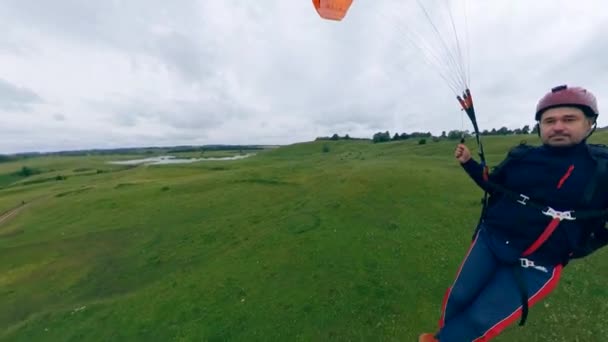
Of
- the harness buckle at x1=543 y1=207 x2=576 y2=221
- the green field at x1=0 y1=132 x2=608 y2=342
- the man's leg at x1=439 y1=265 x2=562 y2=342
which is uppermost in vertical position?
the harness buckle at x1=543 y1=207 x2=576 y2=221

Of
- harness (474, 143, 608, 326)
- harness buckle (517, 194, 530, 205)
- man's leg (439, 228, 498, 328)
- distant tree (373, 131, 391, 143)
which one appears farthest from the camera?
distant tree (373, 131, 391, 143)

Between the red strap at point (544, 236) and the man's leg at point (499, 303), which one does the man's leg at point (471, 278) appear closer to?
the man's leg at point (499, 303)

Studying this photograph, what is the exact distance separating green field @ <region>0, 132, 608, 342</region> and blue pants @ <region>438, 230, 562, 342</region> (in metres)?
3.02

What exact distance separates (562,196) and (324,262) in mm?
7413

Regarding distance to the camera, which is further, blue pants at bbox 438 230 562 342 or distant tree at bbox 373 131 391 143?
distant tree at bbox 373 131 391 143

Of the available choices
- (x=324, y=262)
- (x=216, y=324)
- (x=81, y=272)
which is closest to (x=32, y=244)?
(x=81, y=272)

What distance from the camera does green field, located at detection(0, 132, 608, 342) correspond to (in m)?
6.67

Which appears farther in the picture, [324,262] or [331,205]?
[331,205]

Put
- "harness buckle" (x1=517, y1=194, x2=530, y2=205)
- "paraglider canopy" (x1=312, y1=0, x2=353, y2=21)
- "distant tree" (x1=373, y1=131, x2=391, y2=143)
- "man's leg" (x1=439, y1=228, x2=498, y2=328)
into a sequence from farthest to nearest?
"distant tree" (x1=373, y1=131, x2=391, y2=143) → "paraglider canopy" (x1=312, y1=0, x2=353, y2=21) → "man's leg" (x1=439, y1=228, x2=498, y2=328) → "harness buckle" (x1=517, y1=194, x2=530, y2=205)

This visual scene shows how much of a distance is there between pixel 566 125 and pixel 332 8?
298cm

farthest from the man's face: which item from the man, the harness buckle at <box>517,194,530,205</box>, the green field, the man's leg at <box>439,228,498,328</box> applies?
the green field

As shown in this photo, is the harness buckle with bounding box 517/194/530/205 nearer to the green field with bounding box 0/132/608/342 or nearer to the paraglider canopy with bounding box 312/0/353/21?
the paraglider canopy with bounding box 312/0/353/21

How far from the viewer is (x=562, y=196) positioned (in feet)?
9.68

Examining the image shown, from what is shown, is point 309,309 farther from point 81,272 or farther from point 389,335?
point 81,272
